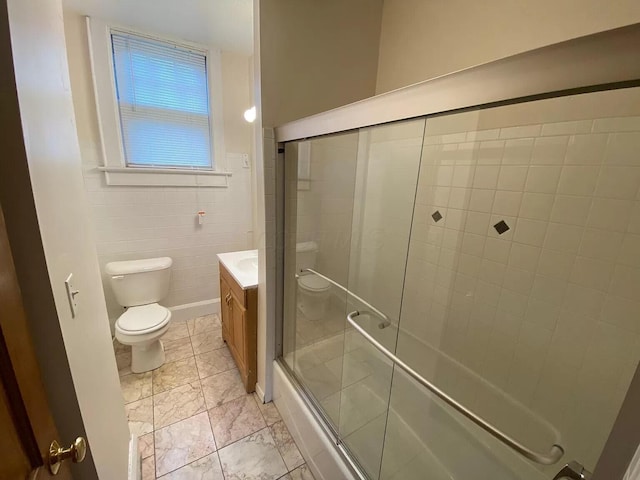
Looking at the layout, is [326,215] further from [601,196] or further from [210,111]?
[210,111]

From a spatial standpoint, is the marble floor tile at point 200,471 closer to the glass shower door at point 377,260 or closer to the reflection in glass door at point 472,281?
the reflection in glass door at point 472,281

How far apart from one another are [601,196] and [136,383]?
9.01 ft

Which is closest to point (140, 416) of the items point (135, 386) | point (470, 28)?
point (135, 386)

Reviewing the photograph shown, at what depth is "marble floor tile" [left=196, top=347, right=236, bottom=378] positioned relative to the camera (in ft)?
6.74

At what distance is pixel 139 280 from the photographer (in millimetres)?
2156

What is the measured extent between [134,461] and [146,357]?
32.4 inches

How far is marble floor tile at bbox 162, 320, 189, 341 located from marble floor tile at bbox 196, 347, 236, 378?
38 cm

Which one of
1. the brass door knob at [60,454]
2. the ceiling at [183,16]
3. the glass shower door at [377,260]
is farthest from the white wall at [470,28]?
the brass door knob at [60,454]

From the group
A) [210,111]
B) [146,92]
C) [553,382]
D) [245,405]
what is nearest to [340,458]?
[245,405]

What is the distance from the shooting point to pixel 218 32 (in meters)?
2.04

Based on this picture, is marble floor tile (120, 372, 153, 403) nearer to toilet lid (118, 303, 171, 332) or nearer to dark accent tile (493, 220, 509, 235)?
toilet lid (118, 303, 171, 332)

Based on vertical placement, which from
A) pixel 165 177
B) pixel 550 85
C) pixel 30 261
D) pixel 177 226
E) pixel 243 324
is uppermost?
pixel 550 85

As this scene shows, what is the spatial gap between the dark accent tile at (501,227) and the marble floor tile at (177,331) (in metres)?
2.53

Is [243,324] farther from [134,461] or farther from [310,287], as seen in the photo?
[134,461]
